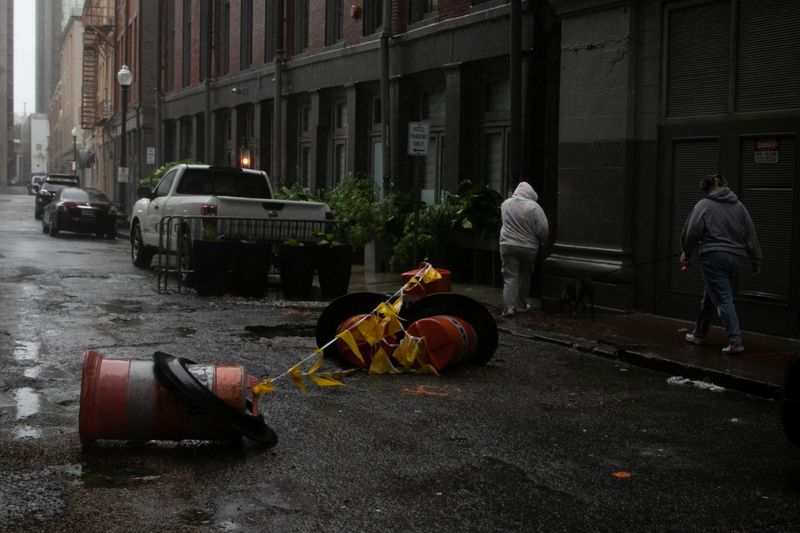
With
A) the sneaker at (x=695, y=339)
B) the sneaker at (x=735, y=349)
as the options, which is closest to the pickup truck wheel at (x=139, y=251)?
the sneaker at (x=695, y=339)

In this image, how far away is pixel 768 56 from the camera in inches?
465

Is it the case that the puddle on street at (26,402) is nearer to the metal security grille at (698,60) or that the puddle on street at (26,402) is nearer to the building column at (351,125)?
the metal security grille at (698,60)

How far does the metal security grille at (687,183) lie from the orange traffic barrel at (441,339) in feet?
15.5

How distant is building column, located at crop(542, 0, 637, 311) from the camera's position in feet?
44.1

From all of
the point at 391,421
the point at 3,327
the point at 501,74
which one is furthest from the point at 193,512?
the point at 501,74

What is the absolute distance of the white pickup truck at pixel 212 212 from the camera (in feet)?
Result: 51.6

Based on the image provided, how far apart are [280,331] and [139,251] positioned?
32.2ft

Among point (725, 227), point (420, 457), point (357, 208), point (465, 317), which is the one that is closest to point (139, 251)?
point (357, 208)

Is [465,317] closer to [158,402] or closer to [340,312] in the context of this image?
[340,312]

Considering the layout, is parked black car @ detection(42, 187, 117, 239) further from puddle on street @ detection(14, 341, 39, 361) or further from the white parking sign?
puddle on street @ detection(14, 341, 39, 361)

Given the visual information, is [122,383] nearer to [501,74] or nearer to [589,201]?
[589,201]

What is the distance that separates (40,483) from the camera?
17.7ft

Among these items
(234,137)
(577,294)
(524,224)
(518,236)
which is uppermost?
(234,137)

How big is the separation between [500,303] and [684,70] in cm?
433
